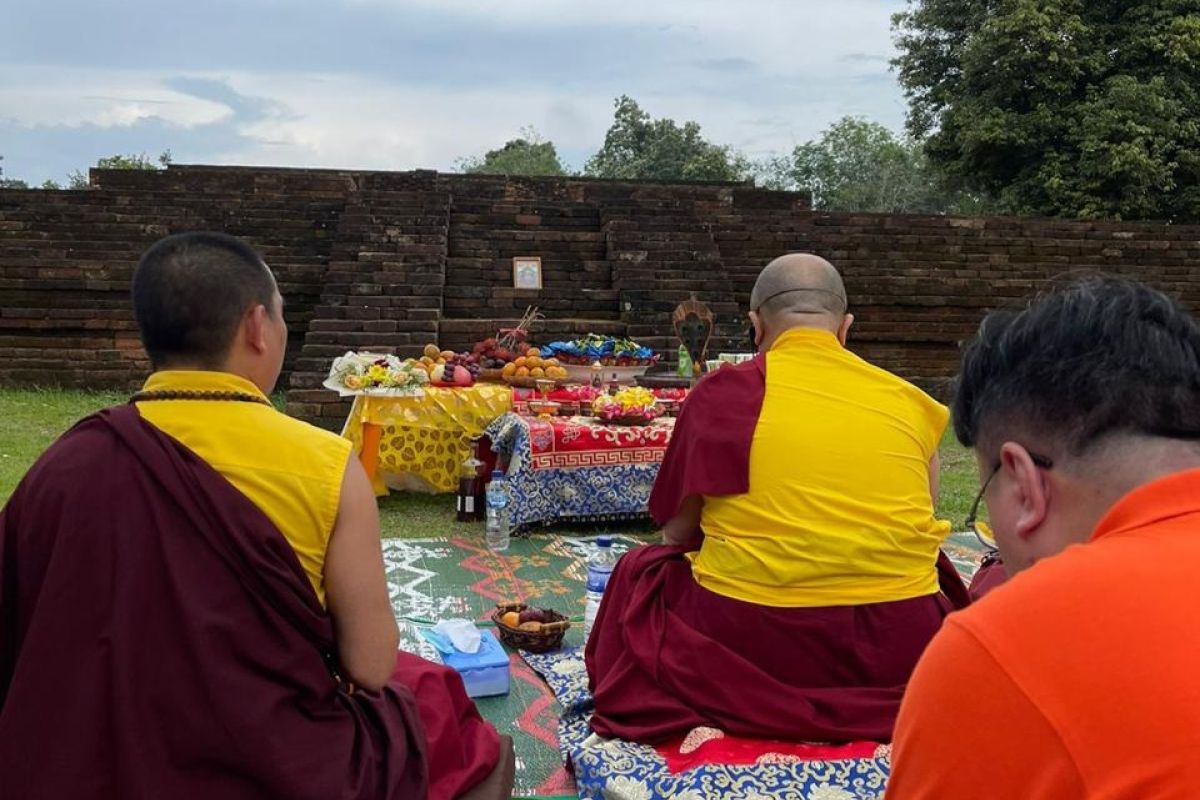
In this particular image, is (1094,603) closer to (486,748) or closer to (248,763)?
(248,763)

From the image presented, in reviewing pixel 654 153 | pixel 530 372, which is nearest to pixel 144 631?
pixel 530 372

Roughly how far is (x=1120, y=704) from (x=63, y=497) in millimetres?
1597

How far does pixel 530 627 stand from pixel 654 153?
33903mm

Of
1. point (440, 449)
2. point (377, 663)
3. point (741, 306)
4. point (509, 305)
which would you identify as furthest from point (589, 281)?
point (377, 663)

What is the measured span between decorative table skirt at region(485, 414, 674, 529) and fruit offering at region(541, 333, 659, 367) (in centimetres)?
76

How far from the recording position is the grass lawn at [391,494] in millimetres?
5836

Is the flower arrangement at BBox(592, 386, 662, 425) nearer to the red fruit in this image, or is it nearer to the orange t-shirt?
→ the red fruit

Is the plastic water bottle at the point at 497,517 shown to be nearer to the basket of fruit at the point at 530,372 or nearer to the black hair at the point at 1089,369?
the basket of fruit at the point at 530,372

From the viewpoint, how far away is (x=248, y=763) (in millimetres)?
1672

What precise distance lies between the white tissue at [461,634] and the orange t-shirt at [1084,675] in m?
2.70

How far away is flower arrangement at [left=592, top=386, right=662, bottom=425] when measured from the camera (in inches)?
224

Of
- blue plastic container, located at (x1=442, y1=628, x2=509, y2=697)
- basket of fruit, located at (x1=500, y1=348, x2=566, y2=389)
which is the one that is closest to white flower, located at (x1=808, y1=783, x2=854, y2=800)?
blue plastic container, located at (x1=442, y1=628, x2=509, y2=697)

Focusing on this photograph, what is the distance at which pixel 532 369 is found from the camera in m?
6.29

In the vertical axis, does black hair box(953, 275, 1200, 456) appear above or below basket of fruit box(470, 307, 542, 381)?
above
